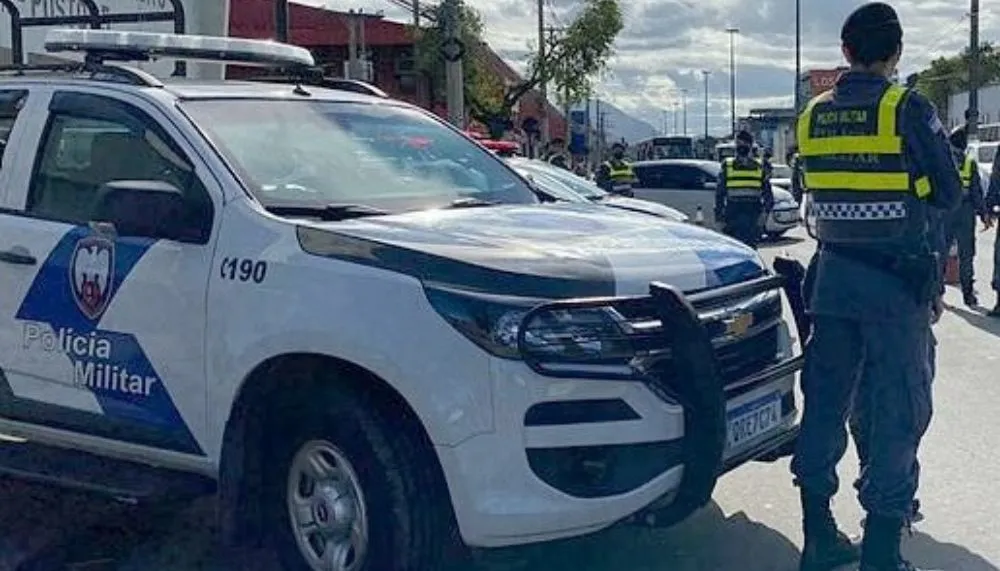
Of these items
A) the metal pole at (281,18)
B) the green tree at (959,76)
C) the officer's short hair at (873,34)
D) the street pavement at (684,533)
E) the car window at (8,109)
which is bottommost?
the street pavement at (684,533)

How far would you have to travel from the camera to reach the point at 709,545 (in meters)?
5.12

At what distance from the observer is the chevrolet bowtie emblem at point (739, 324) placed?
4.43m

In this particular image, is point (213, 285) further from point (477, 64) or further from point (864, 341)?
point (477, 64)

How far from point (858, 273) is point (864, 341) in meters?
0.25

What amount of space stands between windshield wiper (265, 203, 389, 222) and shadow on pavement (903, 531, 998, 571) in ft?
7.85

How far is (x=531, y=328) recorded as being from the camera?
12.8 feet

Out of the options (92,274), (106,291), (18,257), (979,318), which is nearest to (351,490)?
(106,291)

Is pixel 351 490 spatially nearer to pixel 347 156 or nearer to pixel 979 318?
pixel 347 156

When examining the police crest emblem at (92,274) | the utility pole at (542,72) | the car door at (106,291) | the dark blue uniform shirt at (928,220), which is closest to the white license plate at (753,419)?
the dark blue uniform shirt at (928,220)

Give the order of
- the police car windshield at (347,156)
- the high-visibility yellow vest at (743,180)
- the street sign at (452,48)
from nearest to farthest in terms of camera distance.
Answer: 1. the police car windshield at (347,156)
2. the high-visibility yellow vest at (743,180)
3. the street sign at (452,48)

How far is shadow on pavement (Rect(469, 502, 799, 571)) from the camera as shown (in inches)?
189

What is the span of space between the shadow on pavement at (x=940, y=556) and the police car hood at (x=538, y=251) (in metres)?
1.25

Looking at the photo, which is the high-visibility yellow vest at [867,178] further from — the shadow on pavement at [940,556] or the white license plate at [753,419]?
the shadow on pavement at [940,556]

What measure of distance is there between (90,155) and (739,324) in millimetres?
2613
